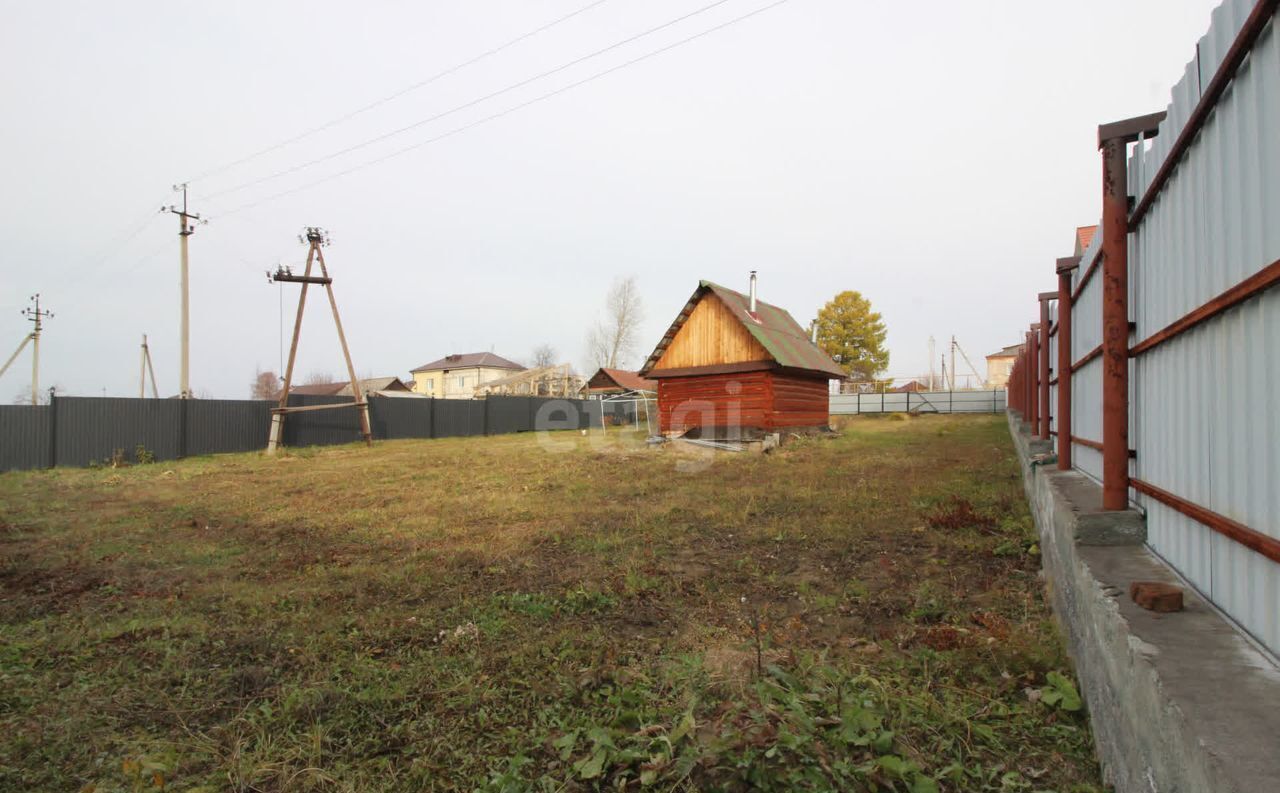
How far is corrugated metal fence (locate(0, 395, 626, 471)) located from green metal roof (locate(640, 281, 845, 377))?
1121 cm

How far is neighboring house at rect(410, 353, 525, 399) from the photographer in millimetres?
69125

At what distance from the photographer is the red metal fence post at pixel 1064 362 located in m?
4.93

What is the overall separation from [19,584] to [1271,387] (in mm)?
8236

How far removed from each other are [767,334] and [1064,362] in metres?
12.9

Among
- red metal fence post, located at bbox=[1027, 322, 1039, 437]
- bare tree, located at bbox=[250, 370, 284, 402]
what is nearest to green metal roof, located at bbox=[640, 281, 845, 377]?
red metal fence post, located at bbox=[1027, 322, 1039, 437]

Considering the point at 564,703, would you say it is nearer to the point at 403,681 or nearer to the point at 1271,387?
the point at 403,681

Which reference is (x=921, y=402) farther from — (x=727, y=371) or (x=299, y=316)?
(x=299, y=316)

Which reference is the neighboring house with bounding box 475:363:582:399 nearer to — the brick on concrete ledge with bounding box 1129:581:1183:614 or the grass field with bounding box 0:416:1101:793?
the grass field with bounding box 0:416:1101:793

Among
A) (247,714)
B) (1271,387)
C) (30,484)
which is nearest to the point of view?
(1271,387)

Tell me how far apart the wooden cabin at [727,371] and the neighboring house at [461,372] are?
167ft

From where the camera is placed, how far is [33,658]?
371cm

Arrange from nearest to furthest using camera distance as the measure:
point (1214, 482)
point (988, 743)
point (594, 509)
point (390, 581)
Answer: point (1214, 482) < point (988, 743) < point (390, 581) < point (594, 509)

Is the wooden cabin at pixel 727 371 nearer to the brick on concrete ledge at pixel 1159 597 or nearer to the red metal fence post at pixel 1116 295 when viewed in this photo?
the red metal fence post at pixel 1116 295

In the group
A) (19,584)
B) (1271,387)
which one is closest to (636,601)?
(1271,387)
